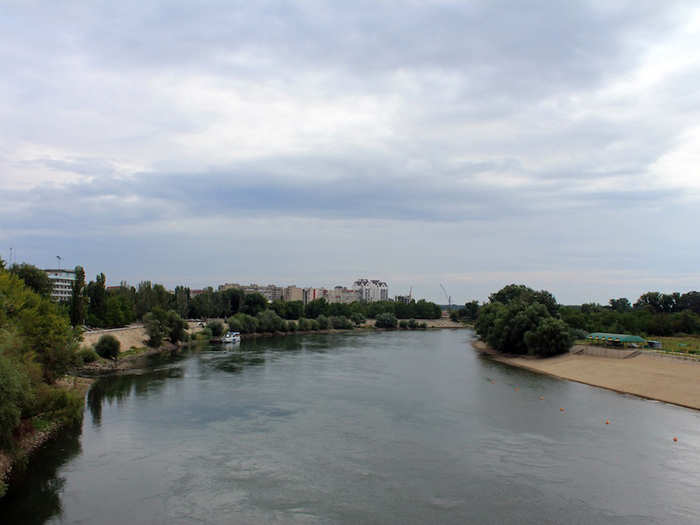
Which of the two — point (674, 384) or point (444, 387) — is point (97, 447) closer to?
point (444, 387)

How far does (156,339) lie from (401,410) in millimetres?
38174

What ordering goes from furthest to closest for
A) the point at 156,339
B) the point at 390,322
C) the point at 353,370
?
the point at 390,322 < the point at 156,339 < the point at 353,370

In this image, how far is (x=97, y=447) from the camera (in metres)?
20.0

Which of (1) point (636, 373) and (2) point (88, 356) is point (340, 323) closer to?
(2) point (88, 356)

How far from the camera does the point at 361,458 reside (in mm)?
19109

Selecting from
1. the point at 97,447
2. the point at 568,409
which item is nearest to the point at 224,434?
the point at 97,447

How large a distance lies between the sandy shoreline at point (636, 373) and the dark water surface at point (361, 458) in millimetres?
2183

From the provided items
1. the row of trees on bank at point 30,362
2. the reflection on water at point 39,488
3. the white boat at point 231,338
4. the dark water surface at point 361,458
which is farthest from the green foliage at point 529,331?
the reflection on water at point 39,488

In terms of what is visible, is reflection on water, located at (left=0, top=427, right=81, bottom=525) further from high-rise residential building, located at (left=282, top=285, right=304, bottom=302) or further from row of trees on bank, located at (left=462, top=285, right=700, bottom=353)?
high-rise residential building, located at (left=282, top=285, right=304, bottom=302)

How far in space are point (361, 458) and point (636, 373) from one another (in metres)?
29.5

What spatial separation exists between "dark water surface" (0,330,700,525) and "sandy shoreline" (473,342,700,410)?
2183 mm

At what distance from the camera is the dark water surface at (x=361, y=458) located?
14.8 m

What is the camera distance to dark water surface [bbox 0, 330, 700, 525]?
48.4ft

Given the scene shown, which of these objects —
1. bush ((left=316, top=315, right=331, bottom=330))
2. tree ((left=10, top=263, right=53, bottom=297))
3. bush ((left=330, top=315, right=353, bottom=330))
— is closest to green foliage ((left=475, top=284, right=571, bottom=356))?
bush ((left=316, top=315, right=331, bottom=330))
